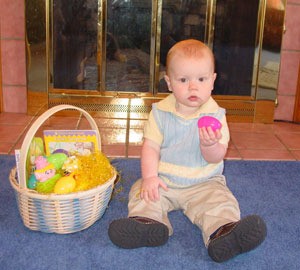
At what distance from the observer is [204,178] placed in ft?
3.79

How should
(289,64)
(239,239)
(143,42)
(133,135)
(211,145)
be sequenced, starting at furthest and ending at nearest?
(289,64) < (143,42) < (133,135) < (211,145) < (239,239)

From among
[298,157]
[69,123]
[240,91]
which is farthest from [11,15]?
[298,157]

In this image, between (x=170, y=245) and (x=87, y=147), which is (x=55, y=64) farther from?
(x=170, y=245)

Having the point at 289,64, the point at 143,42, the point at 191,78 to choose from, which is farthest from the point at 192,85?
the point at 289,64

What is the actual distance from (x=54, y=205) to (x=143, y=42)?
3.88 feet

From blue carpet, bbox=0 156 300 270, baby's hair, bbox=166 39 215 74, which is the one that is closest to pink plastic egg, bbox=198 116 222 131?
baby's hair, bbox=166 39 215 74

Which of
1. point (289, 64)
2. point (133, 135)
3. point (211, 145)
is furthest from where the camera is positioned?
point (289, 64)

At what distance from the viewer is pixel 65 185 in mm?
1015

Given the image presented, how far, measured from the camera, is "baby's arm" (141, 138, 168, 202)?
42.1 inches

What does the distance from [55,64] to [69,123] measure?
0.27m

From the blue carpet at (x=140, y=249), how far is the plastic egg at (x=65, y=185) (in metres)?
0.11

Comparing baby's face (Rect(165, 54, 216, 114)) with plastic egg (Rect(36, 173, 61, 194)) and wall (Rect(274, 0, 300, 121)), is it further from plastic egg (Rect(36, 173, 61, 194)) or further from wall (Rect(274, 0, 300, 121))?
wall (Rect(274, 0, 300, 121))

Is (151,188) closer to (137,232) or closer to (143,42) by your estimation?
(137,232)

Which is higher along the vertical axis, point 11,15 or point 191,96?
point 11,15
